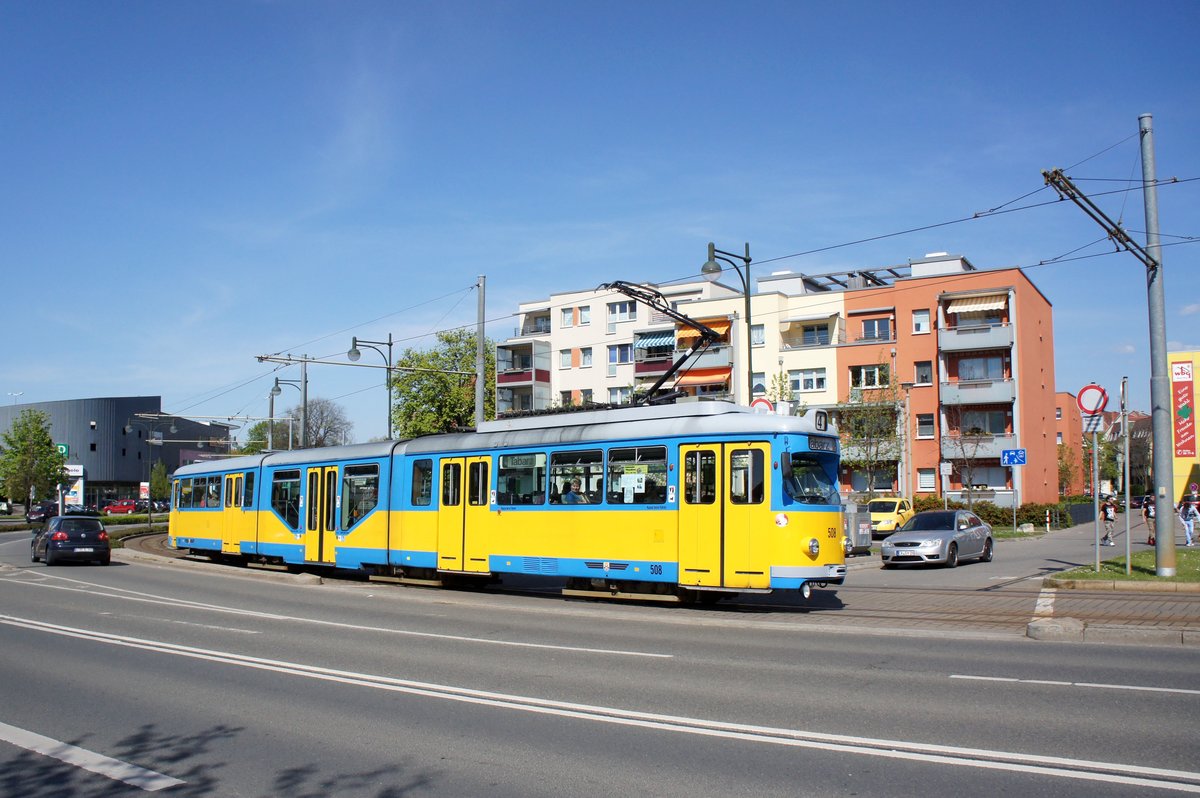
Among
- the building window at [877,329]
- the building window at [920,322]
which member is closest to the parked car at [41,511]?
the building window at [877,329]

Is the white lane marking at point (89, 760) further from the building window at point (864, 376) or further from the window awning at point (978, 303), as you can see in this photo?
the window awning at point (978, 303)

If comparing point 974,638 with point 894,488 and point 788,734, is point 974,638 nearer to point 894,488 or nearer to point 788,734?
point 788,734

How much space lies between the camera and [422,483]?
2119cm

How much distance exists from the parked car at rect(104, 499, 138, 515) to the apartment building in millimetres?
49779

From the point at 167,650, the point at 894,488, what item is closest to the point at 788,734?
the point at 167,650

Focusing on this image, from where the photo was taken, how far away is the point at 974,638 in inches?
494

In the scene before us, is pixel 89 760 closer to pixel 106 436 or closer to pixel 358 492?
pixel 358 492

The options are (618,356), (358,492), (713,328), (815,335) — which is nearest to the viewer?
(358,492)

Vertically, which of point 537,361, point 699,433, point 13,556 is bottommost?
point 13,556

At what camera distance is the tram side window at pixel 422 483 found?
2097cm

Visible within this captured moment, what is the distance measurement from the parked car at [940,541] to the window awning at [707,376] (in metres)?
33.2

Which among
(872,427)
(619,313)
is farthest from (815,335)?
(619,313)

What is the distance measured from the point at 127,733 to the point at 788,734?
5142mm

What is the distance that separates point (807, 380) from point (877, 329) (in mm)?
4918
